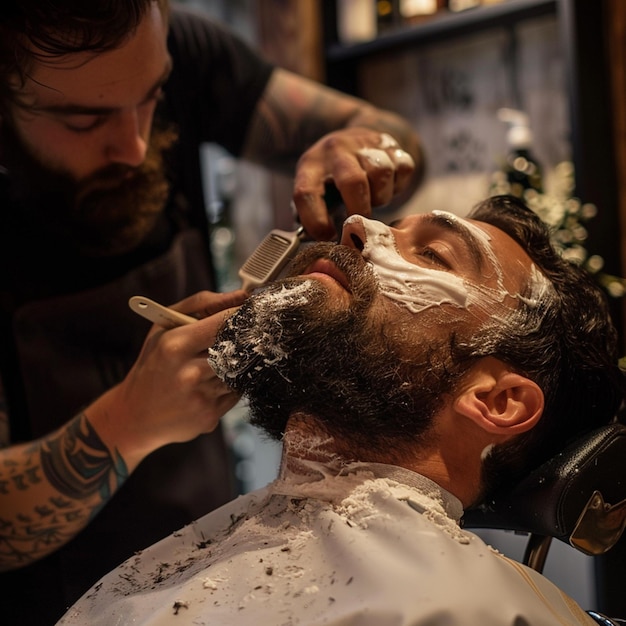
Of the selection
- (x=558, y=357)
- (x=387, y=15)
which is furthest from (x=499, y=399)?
(x=387, y=15)

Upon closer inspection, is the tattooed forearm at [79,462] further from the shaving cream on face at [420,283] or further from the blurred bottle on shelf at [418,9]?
the blurred bottle on shelf at [418,9]

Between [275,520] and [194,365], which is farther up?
[194,365]

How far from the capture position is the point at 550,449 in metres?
1.32

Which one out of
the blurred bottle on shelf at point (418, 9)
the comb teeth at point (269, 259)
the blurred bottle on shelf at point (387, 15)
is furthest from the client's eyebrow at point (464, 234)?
the blurred bottle on shelf at point (387, 15)

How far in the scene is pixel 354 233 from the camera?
1325 millimetres

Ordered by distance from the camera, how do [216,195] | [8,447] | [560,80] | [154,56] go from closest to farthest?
[154,56] < [8,447] < [560,80] < [216,195]

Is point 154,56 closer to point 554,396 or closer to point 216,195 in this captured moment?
point 554,396

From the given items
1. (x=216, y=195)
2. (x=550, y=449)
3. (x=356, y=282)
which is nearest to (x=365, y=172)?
(x=356, y=282)

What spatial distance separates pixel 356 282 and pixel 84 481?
640 mm

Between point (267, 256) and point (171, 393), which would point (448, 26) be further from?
point (171, 393)

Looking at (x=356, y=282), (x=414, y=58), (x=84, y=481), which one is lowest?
(x=84, y=481)

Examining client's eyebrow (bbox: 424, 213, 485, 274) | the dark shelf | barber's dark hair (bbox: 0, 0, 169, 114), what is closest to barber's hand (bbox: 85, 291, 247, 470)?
client's eyebrow (bbox: 424, 213, 485, 274)

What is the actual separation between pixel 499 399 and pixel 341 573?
0.38 m

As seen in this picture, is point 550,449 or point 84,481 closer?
point 550,449
